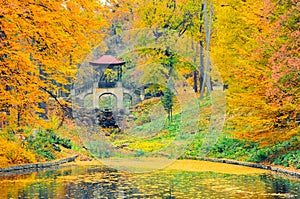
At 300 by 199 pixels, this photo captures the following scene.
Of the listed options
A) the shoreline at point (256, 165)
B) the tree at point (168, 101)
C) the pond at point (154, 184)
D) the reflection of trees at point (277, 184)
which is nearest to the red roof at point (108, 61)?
the tree at point (168, 101)

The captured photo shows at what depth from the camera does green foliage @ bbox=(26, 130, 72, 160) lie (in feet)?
65.8

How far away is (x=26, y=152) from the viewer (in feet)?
61.5

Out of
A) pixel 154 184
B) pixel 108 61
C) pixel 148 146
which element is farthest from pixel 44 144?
pixel 108 61

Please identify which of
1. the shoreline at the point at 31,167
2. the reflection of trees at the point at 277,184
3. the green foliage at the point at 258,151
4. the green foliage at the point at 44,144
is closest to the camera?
the reflection of trees at the point at 277,184

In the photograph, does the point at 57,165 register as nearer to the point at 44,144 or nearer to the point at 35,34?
the point at 44,144

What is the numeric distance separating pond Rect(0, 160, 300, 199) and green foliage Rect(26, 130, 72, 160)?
1866 mm

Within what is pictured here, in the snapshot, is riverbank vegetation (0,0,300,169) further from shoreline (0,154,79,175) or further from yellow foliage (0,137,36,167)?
shoreline (0,154,79,175)

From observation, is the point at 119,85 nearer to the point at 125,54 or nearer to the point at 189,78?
→ the point at 125,54

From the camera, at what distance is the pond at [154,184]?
39.5ft

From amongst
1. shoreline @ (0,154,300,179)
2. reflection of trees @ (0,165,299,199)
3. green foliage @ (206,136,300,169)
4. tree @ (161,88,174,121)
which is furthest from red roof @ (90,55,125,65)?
reflection of trees @ (0,165,299,199)

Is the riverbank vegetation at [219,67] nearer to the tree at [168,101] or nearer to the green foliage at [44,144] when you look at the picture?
the green foliage at [44,144]

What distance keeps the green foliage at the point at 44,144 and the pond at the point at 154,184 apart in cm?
187

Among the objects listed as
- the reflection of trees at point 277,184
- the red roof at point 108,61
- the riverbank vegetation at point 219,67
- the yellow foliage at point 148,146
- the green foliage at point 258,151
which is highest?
the red roof at point 108,61

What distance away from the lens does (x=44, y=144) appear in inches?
825
